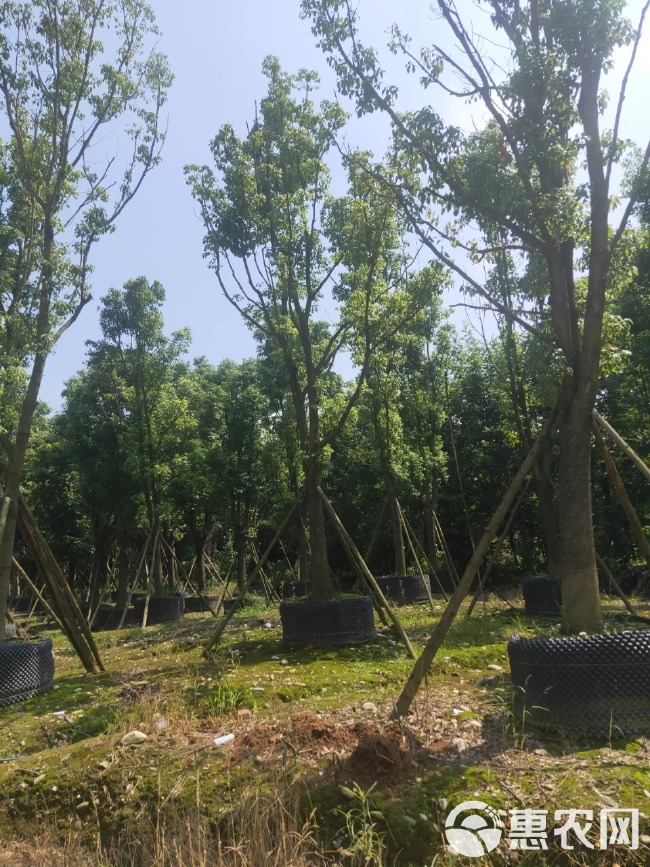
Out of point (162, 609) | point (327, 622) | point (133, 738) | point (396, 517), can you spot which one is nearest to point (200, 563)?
point (162, 609)

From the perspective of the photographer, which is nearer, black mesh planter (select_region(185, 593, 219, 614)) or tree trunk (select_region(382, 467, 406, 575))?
tree trunk (select_region(382, 467, 406, 575))

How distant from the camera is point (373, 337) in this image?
440 inches

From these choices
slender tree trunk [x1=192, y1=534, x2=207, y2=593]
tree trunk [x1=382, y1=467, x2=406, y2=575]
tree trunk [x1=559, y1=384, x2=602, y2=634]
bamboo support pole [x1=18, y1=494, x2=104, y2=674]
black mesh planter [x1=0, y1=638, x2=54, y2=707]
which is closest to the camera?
tree trunk [x1=559, y1=384, x2=602, y2=634]

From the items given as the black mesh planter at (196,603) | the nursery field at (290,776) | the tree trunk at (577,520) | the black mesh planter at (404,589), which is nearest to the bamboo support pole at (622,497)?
the tree trunk at (577,520)

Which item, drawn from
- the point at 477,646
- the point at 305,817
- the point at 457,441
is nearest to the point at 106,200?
the point at 477,646

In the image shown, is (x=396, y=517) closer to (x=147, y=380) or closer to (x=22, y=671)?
(x=147, y=380)

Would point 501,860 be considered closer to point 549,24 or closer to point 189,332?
point 549,24

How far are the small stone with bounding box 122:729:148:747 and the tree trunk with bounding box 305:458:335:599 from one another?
4978 millimetres

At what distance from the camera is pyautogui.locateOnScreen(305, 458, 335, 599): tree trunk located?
9688 mm

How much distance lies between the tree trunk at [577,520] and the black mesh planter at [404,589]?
32.6 feet

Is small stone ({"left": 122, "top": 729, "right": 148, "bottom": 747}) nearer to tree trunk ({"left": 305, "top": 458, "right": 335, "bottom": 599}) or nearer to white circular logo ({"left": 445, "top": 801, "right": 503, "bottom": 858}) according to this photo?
white circular logo ({"left": 445, "top": 801, "right": 503, "bottom": 858})

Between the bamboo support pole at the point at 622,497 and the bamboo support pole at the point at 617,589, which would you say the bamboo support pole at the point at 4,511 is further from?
the bamboo support pole at the point at 617,589

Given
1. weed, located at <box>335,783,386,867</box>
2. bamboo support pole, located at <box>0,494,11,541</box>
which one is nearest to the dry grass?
weed, located at <box>335,783,386,867</box>

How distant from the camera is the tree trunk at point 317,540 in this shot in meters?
9.69
